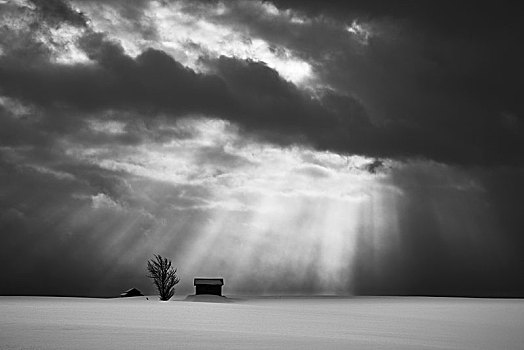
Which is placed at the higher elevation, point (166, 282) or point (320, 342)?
point (166, 282)

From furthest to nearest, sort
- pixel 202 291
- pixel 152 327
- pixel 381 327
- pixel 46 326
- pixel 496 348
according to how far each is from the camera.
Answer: pixel 202 291, pixel 381 327, pixel 152 327, pixel 46 326, pixel 496 348

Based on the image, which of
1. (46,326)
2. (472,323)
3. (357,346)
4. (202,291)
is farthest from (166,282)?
(357,346)

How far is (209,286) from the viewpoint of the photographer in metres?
96.5

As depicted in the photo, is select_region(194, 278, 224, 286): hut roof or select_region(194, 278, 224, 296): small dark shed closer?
select_region(194, 278, 224, 296): small dark shed

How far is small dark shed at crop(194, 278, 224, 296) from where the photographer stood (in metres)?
96.2

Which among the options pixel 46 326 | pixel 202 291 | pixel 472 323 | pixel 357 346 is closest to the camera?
pixel 357 346

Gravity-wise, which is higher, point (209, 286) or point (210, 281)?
point (210, 281)

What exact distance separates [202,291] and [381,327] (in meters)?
56.9

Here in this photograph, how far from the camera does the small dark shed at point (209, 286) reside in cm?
9619

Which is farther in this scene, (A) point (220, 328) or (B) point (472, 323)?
(B) point (472, 323)

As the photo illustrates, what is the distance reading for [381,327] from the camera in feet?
139

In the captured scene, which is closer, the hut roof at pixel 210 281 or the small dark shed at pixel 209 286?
the small dark shed at pixel 209 286

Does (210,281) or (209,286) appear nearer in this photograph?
(209,286)

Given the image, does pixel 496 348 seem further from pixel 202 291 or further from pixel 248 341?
pixel 202 291
